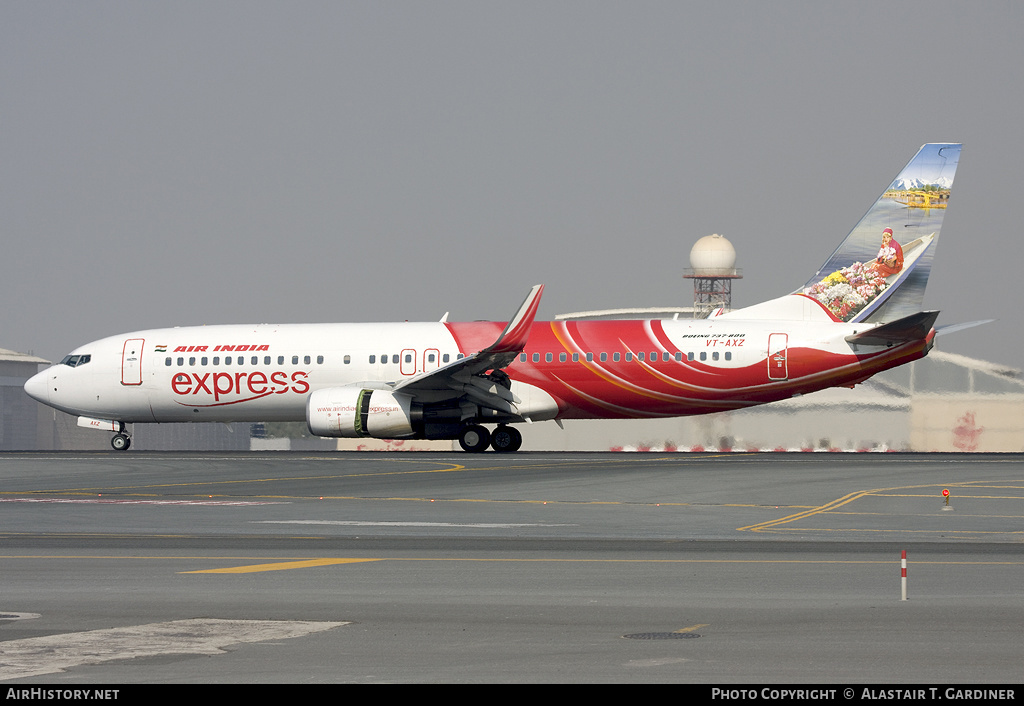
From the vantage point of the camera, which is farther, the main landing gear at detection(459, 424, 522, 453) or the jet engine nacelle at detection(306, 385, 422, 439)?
the main landing gear at detection(459, 424, 522, 453)

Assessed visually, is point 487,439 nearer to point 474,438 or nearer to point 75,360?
point 474,438

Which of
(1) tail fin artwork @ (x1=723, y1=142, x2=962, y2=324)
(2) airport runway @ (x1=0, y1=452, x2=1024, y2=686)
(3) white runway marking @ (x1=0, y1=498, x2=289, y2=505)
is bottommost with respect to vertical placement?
(2) airport runway @ (x1=0, y1=452, x2=1024, y2=686)

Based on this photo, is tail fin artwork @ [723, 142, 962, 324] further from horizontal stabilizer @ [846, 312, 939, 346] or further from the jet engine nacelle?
the jet engine nacelle

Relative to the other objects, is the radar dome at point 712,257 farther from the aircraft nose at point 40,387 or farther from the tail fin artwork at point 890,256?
the aircraft nose at point 40,387

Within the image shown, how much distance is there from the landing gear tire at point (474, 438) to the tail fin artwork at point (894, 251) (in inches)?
421

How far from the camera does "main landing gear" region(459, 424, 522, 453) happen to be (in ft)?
131

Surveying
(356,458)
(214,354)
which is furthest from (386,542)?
(214,354)

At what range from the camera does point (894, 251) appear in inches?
1540

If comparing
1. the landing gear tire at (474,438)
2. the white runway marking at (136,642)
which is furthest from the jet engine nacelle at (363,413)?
the white runway marking at (136,642)

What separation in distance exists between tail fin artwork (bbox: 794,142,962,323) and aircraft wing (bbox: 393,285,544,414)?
29.4 feet

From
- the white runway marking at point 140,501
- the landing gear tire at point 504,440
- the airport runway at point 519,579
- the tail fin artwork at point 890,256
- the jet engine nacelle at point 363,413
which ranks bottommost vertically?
the airport runway at point 519,579

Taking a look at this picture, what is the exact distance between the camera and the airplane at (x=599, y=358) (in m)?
38.0

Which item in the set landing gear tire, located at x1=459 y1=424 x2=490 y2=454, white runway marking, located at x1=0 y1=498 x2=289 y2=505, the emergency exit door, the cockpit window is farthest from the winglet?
the cockpit window

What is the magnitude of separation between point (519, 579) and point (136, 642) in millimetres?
4805
